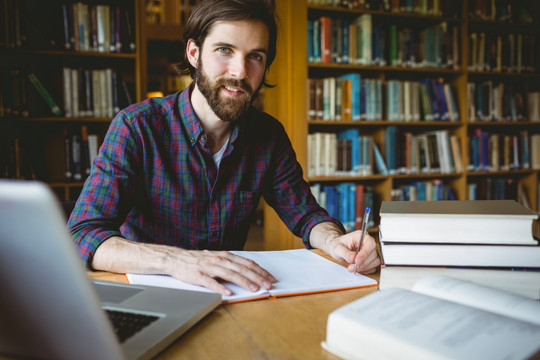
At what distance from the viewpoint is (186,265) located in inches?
30.3

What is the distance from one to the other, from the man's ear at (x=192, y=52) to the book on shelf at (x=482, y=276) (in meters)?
1.07

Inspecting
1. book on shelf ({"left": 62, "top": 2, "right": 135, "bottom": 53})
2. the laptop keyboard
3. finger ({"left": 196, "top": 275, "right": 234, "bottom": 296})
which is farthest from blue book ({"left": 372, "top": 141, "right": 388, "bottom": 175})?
the laptop keyboard

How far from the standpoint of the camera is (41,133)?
8.55ft

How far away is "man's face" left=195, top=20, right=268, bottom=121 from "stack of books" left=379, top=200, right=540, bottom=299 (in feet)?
2.50

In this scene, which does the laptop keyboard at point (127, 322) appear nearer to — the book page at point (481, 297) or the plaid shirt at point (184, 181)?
the book page at point (481, 297)

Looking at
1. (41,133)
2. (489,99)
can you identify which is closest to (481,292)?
(41,133)

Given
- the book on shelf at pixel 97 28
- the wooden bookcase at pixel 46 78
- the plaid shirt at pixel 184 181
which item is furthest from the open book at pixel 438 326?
the book on shelf at pixel 97 28

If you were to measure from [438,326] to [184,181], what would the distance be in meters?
0.94

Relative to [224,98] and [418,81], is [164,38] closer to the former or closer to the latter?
[418,81]

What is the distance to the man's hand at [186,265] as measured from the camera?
0.74m

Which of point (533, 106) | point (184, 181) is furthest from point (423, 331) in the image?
point (533, 106)

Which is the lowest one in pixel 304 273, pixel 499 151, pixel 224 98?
pixel 304 273

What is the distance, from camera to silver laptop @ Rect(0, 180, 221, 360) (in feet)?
1.01

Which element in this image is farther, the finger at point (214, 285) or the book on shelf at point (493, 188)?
the book on shelf at point (493, 188)
